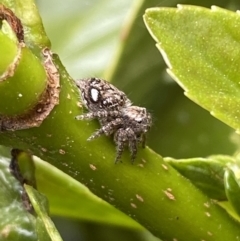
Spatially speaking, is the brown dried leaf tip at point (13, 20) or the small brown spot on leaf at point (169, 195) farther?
the small brown spot on leaf at point (169, 195)

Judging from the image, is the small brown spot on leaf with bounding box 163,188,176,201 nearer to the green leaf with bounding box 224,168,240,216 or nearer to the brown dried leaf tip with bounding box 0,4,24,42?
the green leaf with bounding box 224,168,240,216

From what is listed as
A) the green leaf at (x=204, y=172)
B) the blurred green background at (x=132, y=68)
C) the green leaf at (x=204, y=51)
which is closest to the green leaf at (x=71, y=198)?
the blurred green background at (x=132, y=68)

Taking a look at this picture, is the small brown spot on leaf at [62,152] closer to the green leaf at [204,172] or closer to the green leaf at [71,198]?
the green leaf at [204,172]

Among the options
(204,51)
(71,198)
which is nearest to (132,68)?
(71,198)

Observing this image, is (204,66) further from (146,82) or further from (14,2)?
(146,82)

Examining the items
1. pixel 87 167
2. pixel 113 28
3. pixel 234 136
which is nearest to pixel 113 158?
pixel 87 167

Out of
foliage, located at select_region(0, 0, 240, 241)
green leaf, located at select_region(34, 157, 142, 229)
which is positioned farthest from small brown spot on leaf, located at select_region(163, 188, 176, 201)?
green leaf, located at select_region(34, 157, 142, 229)
